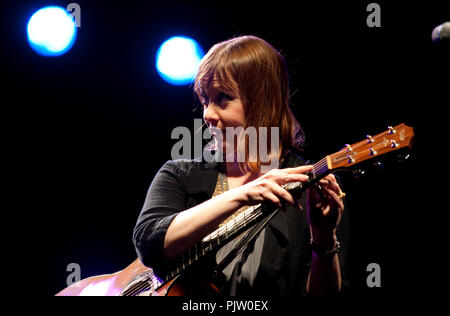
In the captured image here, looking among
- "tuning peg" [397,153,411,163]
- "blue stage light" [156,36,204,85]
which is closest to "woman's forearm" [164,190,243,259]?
"tuning peg" [397,153,411,163]

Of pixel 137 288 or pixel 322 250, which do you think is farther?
pixel 137 288

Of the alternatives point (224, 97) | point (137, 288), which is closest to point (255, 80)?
point (224, 97)

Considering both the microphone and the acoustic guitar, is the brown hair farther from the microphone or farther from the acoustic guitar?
the microphone

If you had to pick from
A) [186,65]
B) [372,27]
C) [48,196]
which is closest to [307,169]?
[372,27]

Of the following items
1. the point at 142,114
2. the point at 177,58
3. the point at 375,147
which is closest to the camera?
the point at 375,147

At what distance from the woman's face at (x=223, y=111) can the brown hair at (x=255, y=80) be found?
0.08 feet

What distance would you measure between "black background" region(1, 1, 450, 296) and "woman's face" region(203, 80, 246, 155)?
4.05 ft

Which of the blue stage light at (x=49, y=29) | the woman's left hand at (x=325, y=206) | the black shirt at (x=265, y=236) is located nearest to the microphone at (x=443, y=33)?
the woman's left hand at (x=325, y=206)

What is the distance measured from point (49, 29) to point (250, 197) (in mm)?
2406

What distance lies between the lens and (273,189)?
132 centimetres

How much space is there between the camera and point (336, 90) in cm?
280

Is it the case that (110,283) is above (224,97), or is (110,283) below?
below

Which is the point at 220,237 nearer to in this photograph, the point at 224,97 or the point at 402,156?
the point at 224,97

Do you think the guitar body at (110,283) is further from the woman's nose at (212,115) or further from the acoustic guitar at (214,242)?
the woman's nose at (212,115)
